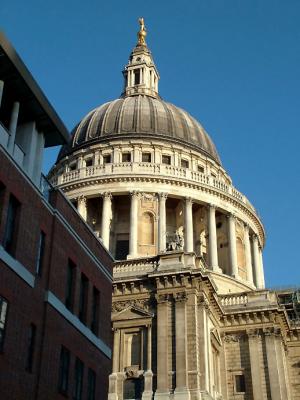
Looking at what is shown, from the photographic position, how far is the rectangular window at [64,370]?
23.8m

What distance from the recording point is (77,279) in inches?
1034

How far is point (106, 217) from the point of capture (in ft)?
188

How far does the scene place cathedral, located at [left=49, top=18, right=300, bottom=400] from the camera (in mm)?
39500

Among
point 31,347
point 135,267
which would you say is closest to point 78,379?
point 31,347

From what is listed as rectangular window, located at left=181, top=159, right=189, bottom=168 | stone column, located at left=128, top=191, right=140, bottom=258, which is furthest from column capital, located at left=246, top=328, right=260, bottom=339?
rectangular window, located at left=181, top=159, right=189, bottom=168

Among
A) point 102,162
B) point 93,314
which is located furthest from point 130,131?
point 93,314

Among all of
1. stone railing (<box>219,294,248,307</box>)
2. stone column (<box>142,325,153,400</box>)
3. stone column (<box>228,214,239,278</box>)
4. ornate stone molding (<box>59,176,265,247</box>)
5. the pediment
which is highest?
ornate stone molding (<box>59,176,265,247</box>)

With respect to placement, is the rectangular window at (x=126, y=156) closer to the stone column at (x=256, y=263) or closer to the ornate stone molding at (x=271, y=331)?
the stone column at (x=256, y=263)

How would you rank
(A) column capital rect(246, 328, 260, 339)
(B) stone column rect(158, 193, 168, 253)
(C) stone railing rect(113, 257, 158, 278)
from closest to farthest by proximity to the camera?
1. (C) stone railing rect(113, 257, 158, 278)
2. (A) column capital rect(246, 328, 260, 339)
3. (B) stone column rect(158, 193, 168, 253)

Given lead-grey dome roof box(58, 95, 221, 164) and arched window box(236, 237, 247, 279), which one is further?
lead-grey dome roof box(58, 95, 221, 164)

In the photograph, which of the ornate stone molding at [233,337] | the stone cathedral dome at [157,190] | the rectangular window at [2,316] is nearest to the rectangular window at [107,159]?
the stone cathedral dome at [157,190]

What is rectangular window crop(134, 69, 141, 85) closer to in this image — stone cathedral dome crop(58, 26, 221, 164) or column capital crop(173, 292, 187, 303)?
stone cathedral dome crop(58, 26, 221, 164)

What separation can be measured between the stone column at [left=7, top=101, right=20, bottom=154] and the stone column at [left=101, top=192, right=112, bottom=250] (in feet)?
107

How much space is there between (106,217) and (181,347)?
2111cm
